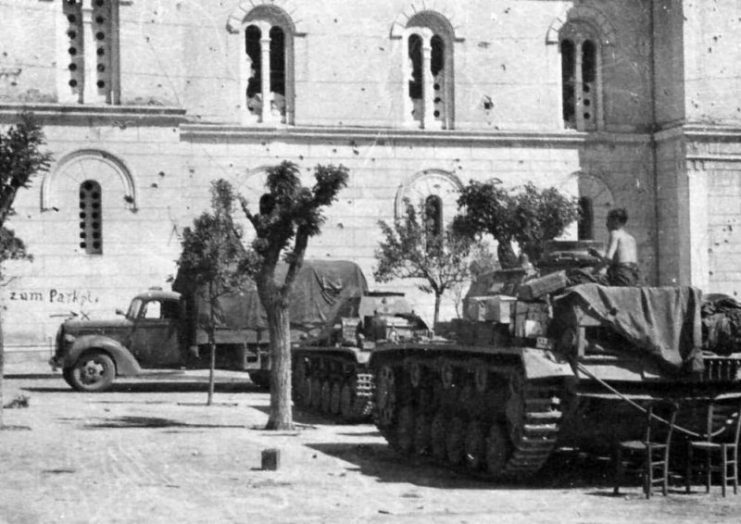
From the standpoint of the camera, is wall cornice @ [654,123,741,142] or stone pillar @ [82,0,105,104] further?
wall cornice @ [654,123,741,142]

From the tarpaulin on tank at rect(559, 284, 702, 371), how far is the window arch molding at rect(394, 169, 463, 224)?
2252 centimetres

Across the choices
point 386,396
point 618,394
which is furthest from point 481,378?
point 386,396

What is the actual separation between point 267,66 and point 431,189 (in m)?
5.44

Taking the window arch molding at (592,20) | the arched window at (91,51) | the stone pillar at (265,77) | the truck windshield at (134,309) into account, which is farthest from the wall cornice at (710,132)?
the truck windshield at (134,309)

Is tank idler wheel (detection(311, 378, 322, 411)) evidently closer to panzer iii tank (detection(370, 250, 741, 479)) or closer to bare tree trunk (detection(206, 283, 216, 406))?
bare tree trunk (detection(206, 283, 216, 406))

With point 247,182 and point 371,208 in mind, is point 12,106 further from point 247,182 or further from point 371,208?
point 371,208

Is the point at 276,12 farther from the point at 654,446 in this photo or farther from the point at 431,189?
the point at 654,446

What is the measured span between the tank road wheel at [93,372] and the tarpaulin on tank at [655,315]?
1517 centimetres

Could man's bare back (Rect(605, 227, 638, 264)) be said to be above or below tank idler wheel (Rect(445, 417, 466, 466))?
above

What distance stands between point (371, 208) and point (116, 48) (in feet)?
25.7

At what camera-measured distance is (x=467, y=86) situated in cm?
3662

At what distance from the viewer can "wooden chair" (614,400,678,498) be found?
1280 centimetres

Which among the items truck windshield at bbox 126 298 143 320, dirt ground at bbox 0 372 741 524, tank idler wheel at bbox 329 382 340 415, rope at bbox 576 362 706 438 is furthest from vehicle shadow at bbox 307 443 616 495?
truck windshield at bbox 126 298 143 320

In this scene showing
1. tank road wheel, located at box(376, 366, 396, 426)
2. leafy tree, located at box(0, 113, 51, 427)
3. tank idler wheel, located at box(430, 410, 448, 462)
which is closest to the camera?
tank idler wheel, located at box(430, 410, 448, 462)
